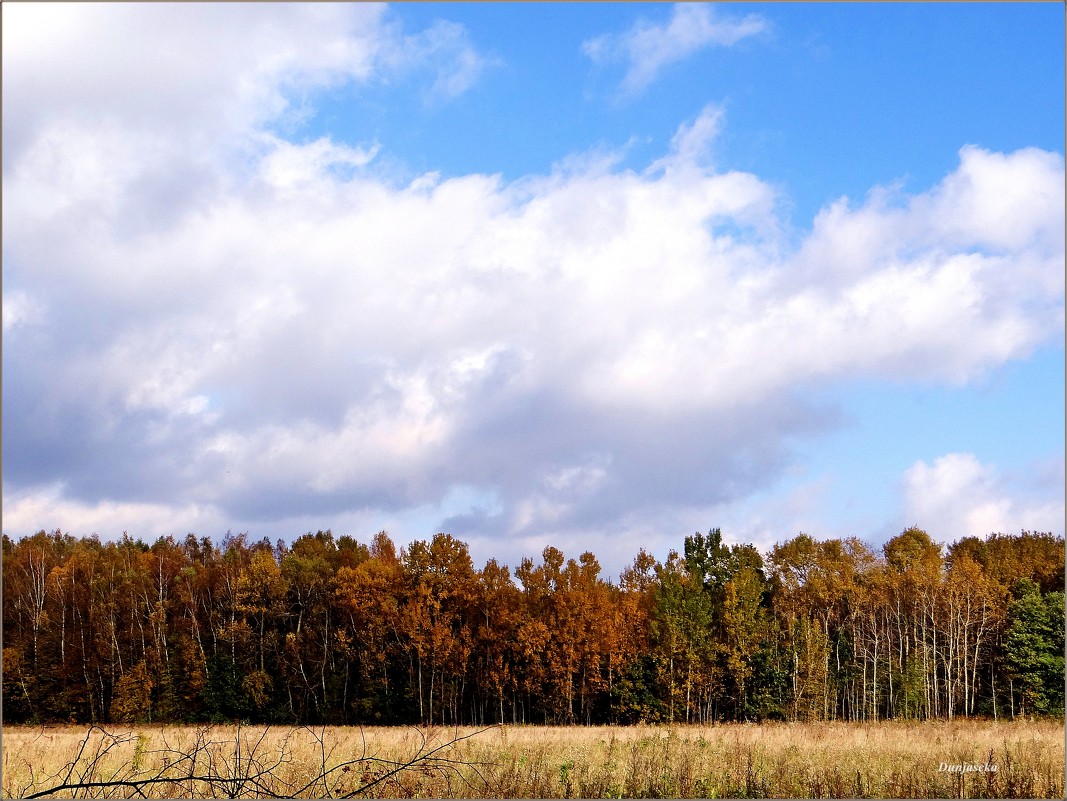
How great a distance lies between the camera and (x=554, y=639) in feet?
165

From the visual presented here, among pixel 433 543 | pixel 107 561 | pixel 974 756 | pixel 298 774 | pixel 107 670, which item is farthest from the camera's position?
pixel 107 561

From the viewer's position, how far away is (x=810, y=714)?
163 feet

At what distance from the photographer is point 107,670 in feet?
202

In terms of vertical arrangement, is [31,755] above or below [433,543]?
below

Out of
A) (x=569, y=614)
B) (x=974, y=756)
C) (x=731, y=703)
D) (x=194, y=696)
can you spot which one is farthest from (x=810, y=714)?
(x=194, y=696)

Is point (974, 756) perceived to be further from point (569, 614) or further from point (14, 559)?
point (14, 559)

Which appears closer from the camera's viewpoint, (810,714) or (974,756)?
(974,756)

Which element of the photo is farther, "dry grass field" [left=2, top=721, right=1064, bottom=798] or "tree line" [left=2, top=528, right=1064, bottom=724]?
"tree line" [left=2, top=528, right=1064, bottom=724]

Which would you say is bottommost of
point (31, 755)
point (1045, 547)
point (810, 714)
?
point (810, 714)

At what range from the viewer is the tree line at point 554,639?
5056 centimetres

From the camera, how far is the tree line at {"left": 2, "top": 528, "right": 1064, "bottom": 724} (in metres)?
50.6

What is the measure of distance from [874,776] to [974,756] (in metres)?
2.98

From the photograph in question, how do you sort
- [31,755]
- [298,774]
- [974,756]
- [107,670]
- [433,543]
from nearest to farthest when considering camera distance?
1. [298,774]
2. [974,756]
3. [31,755]
4. [433,543]
5. [107,670]

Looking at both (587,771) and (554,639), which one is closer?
(587,771)
